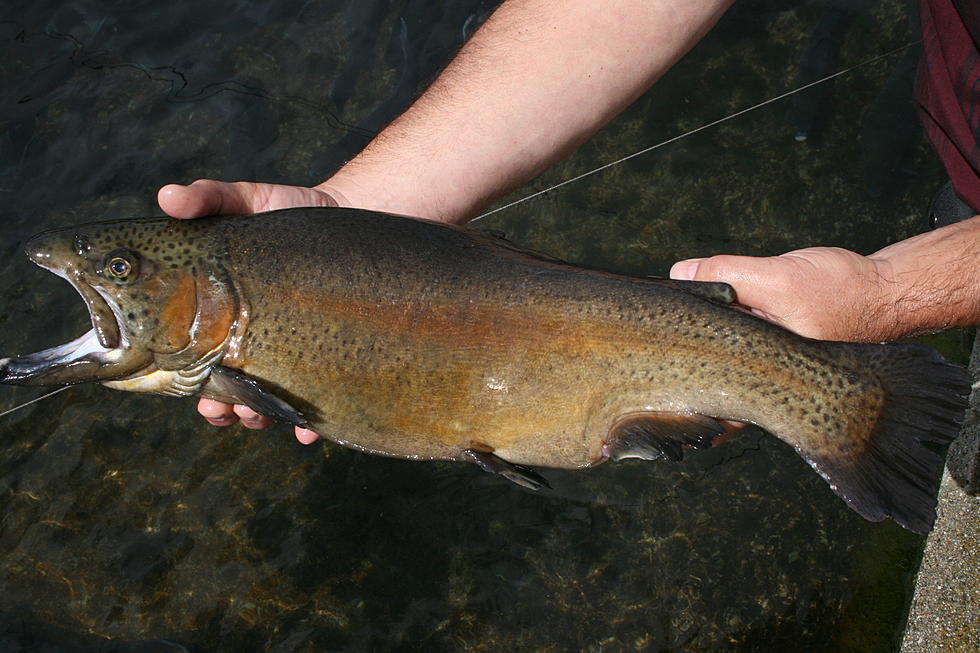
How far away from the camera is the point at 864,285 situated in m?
4.07

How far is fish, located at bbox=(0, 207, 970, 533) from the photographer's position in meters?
3.19

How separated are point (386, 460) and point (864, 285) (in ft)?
11.5

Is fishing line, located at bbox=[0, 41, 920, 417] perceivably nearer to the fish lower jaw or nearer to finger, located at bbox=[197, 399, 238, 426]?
finger, located at bbox=[197, 399, 238, 426]

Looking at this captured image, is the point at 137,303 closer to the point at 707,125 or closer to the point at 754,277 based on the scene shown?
the point at 754,277

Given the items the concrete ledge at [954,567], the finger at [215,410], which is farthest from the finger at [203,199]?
the concrete ledge at [954,567]

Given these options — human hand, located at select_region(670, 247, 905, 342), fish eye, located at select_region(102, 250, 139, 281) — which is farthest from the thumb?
fish eye, located at select_region(102, 250, 139, 281)

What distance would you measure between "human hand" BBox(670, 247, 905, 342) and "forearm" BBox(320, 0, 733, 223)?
1333 millimetres

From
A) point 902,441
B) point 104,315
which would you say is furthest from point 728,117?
point 104,315

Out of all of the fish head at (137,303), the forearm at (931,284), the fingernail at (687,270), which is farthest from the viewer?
the forearm at (931,284)

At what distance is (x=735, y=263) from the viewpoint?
Answer: 3.78m

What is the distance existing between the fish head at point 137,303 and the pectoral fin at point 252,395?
10cm

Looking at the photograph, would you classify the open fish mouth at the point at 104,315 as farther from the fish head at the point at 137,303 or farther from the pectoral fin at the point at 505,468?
the pectoral fin at the point at 505,468

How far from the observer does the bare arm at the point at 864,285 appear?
3781 millimetres

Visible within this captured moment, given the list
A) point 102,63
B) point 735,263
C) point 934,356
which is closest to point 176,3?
point 102,63
